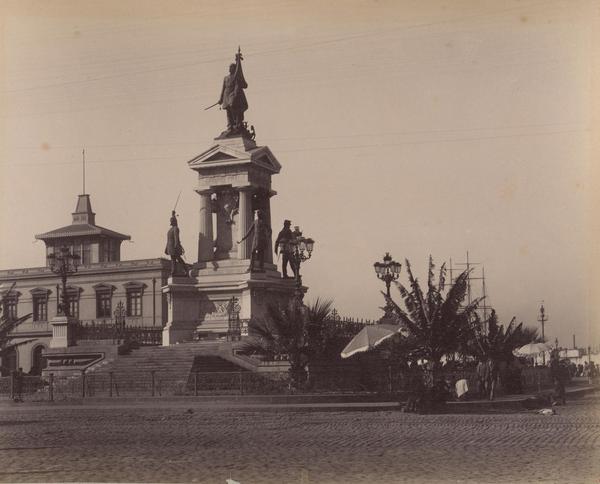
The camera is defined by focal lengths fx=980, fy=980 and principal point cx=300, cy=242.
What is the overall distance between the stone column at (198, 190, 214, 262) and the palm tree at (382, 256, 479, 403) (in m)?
19.0

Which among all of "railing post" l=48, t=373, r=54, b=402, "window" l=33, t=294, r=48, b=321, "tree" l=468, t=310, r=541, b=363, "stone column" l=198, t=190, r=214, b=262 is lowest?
"railing post" l=48, t=373, r=54, b=402

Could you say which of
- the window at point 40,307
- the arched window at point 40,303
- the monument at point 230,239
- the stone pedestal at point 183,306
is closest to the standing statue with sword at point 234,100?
the monument at point 230,239

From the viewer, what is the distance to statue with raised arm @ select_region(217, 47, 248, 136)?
44719 mm

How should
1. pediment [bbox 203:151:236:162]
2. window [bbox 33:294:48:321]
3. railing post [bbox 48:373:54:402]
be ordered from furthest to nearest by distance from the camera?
1. window [bbox 33:294:48:321]
2. pediment [bbox 203:151:236:162]
3. railing post [bbox 48:373:54:402]

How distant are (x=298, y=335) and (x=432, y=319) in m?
5.06

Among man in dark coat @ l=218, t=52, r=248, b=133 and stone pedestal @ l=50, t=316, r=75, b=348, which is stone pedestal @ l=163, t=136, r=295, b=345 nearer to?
man in dark coat @ l=218, t=52, r=248, b=133

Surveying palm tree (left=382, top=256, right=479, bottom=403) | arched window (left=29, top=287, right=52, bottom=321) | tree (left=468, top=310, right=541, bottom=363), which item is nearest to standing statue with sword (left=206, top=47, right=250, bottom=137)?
tree (left=468, top=310, right=541, bottom=363)

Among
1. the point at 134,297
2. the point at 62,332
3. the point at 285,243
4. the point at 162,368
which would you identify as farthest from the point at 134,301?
the point at 162,368

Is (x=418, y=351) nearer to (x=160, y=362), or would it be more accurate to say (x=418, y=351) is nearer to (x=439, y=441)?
(x=439, y=441)

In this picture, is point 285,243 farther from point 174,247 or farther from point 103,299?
point 103,299

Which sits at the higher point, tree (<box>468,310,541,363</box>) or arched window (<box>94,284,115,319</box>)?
arched window (<box>94,284,115,319</box>)

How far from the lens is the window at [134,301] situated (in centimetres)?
7400

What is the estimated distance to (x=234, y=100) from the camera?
4469cm

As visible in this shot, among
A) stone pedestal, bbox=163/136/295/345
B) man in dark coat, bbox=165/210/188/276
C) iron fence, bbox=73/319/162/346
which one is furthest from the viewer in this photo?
man in dark coat, bbox=165/210/188/276
